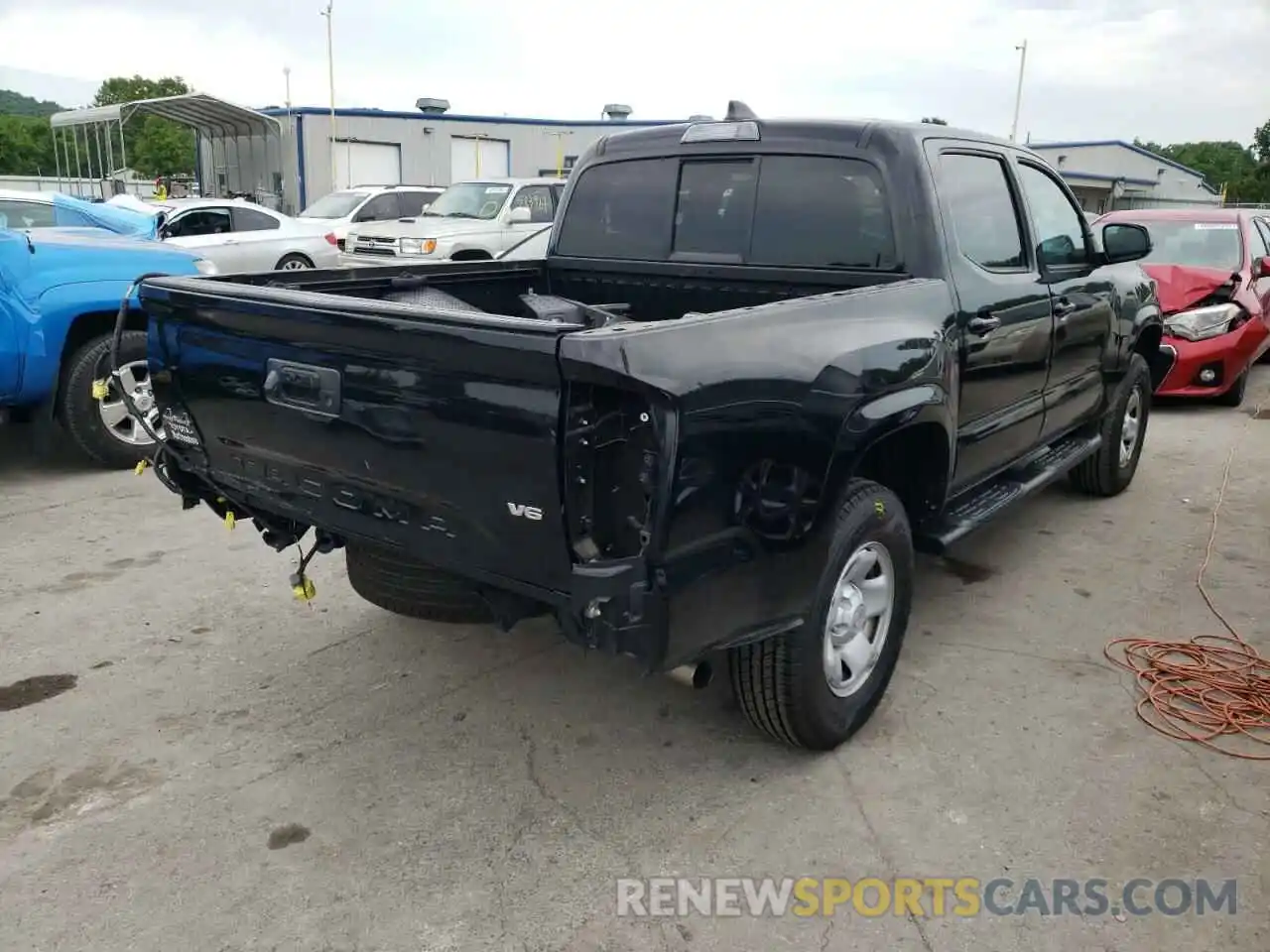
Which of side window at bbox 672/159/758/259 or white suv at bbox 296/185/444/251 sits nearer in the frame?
side window at bbox 672/159/758/259

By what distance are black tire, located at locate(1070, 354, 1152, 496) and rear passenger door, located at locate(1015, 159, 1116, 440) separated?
1.77 ft

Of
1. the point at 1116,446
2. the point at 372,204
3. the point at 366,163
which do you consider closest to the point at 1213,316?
the point at 1116,446

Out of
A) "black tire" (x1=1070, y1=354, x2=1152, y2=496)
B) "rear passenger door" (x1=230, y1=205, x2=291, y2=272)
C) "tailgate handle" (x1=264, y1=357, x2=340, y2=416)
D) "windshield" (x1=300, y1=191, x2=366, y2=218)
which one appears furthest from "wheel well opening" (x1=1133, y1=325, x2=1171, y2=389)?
"windshield" (x1=300, y1=191, x2=366, y2=218)

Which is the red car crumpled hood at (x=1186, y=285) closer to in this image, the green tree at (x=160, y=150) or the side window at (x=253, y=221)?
the side window at (x=253, y=221)

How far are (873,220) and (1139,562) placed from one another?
103 inches

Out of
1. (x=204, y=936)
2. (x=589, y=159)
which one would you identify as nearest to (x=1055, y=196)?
(x=589, y=159)

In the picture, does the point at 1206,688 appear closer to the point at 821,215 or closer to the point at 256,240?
the point at 821,215

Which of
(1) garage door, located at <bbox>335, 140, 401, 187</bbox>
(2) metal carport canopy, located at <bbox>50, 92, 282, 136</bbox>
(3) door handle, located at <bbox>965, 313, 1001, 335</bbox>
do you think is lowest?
(3) door handle, located at <bbox>965, 313, 1001, 335</bbox>

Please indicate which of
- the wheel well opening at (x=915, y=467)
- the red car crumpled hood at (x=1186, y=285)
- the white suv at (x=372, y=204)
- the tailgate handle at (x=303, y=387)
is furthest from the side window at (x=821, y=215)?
the white suv at (x=372, y=204)

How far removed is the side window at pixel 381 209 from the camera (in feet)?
56.7

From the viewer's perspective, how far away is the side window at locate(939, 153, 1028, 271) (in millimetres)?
3852

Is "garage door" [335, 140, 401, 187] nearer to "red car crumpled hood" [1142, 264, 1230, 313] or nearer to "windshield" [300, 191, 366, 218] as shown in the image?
"windshield" [300, 191, 366, 218]

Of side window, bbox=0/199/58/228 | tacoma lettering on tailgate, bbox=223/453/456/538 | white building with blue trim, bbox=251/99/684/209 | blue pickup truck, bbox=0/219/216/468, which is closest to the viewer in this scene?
tacoma lettering on tailgate, bbox=223/453/456/538

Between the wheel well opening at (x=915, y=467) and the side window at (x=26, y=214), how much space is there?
30.4 ft
